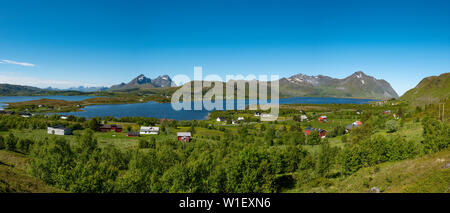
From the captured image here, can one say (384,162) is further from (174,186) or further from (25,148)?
(25,148)

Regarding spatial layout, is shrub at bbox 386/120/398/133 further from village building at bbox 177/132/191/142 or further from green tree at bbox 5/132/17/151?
green tree at bbox 5/132/17/151

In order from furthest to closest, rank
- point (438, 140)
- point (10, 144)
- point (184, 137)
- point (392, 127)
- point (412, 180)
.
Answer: point (184, 137) → point (392, 127) → point (10, 144) → point (438, 140) → point (412, 180)

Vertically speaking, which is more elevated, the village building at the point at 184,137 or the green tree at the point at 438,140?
the green tree at the point at 438,140

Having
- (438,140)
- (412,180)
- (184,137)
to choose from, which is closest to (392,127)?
(438,140)

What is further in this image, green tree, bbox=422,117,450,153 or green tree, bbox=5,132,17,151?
green tree, bbox=5,132,17,151

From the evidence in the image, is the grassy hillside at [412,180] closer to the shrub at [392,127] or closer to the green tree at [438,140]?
the green tree at [438,140]

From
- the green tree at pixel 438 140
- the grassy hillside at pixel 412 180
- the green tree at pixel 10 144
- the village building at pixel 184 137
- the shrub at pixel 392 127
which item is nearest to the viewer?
the grassy hillside at pixel 412 180

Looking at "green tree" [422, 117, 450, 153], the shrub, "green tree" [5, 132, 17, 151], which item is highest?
"green tree" [422, 117, 450, 153]

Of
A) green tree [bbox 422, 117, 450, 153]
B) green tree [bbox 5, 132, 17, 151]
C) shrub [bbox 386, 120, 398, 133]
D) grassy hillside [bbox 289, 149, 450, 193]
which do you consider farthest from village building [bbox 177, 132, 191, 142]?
shrub [bbox 386, 120, 398, 133]

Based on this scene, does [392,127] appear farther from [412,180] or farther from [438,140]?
[412,180]

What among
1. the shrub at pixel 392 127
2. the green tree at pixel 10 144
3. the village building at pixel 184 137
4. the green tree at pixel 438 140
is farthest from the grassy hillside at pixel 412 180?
the green tree at pixel 10 144
